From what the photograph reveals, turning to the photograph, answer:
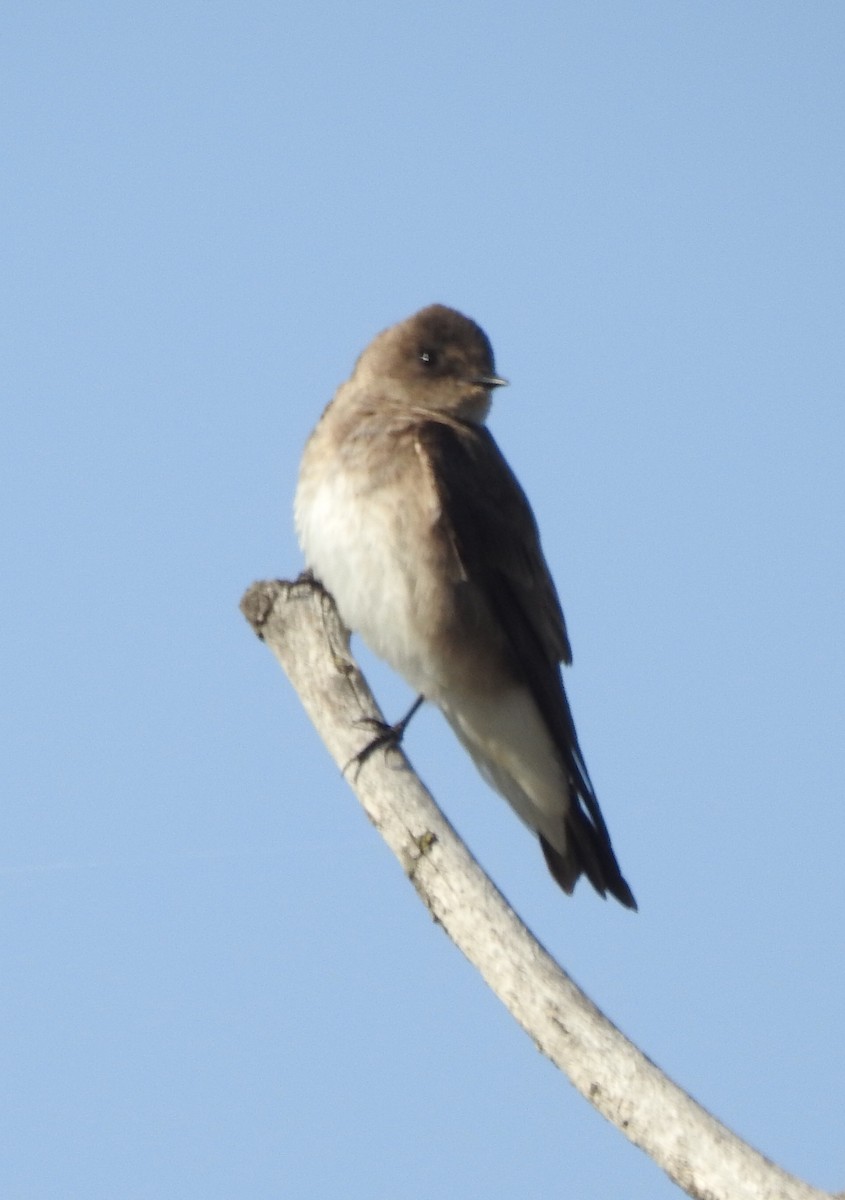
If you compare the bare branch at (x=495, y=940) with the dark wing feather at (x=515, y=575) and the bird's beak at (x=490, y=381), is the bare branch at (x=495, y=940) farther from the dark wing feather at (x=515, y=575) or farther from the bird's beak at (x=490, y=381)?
the bird's beak at (x=490, y=381)

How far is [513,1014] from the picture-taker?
480 cm

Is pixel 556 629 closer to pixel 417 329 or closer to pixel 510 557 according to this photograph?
pixel 510 557

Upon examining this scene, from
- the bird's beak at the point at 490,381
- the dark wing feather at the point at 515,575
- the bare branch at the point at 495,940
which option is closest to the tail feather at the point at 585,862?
the dark wing feather at the point at 515,575

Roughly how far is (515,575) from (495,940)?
2.58m

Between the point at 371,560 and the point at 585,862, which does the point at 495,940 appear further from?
the point at 371,560

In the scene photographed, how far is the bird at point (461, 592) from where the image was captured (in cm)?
Answer: 705

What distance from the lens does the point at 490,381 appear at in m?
7.81

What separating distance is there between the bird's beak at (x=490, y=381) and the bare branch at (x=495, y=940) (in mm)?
1832

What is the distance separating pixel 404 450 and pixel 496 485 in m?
0.39

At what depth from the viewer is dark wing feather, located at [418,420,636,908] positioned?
281 inches

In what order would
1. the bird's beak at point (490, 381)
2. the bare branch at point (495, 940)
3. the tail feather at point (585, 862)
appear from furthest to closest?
the bird's beak at point (490, 381) → the tail feather at point (585, 862) → the bare branch at point (495, 940)

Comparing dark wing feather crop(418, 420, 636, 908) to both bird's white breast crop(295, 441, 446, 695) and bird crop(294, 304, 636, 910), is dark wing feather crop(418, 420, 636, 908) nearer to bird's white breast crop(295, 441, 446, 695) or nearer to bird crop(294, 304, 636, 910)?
bird crop(294, 304, 636, 910)

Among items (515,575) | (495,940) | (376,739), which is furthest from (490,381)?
(495,940)

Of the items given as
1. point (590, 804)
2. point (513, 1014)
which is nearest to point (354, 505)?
A: point (590, 804)
